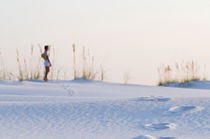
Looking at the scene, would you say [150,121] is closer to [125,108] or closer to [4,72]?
[125,108]

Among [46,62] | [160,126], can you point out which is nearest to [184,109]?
[160,126]

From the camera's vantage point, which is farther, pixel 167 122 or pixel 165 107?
pixel 165 107

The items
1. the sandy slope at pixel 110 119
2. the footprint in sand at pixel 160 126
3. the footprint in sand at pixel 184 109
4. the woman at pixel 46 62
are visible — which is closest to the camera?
the sandy slope at pixel 110 119

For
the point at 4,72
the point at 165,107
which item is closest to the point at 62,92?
the point at 4,72

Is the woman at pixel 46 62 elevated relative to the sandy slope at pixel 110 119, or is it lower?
elevated

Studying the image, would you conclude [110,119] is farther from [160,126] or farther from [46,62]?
[46,62]

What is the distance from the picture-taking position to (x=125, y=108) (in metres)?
3.45

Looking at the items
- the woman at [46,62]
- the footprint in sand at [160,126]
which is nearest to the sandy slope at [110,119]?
the footprint in sand at [160,126]

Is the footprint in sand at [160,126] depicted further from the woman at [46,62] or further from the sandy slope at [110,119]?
the woman at [46,62]

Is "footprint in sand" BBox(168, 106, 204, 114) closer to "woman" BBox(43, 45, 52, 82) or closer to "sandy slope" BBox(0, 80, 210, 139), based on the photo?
"sandy slope" BBox(0, 80, 210, 139)

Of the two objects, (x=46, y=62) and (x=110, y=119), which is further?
(x=46, y=62)

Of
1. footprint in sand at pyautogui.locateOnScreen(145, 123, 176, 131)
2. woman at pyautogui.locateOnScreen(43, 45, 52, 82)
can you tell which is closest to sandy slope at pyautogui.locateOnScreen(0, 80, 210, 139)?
footprint in sand at pyautogui.locateOnScreen(145, 123, 176, 131)

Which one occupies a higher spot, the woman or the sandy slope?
the woman

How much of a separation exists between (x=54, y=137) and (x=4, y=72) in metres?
5.28
